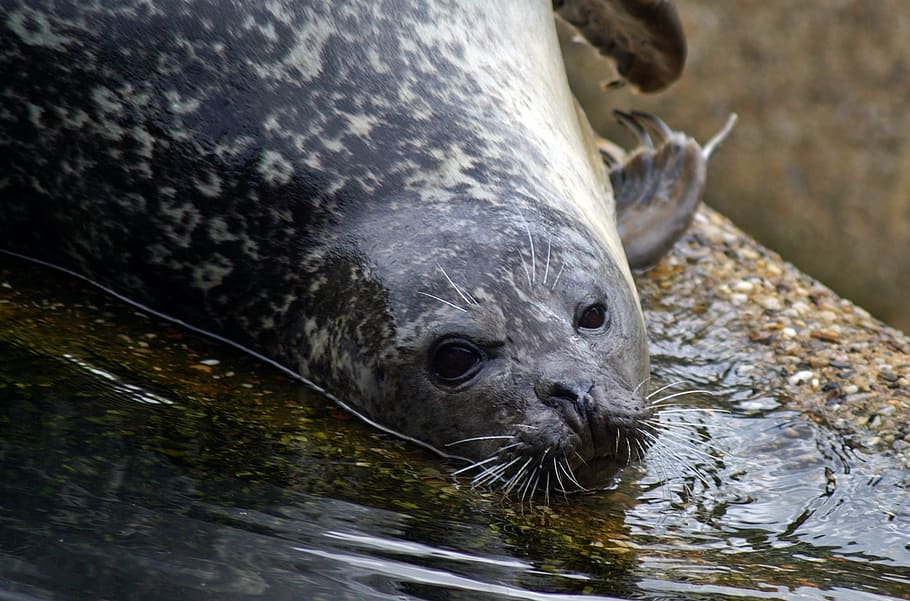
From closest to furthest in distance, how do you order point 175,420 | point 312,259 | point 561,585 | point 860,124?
point 561,585 → point 175,420 → point 312,259 → point 860,124

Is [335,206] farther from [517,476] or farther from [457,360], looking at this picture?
[517,476]

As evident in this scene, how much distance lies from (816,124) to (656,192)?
4.44 m

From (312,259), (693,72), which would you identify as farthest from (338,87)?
(693,72)

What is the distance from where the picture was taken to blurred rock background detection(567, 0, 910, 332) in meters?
9.30

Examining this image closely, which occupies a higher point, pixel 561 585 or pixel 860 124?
pixel 860 124

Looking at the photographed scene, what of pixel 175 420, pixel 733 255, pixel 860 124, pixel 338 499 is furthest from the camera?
pixel 860 124

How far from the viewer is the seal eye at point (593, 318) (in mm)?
3551

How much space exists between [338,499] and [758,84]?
7.11 meters

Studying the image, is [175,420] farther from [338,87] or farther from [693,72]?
[693,72]

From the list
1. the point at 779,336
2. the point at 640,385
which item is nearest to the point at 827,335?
the point at 779,336

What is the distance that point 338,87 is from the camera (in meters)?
3.85

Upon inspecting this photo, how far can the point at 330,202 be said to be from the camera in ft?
12.3

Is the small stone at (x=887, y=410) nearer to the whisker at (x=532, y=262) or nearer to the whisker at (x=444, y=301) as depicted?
the whisker at (x=532, y=262)

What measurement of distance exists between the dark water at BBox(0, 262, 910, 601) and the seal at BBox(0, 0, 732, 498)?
0.15 meters
